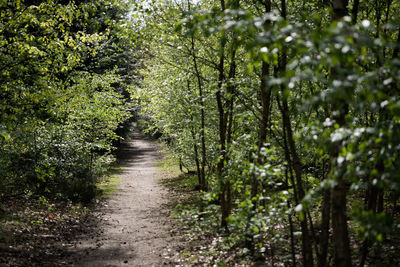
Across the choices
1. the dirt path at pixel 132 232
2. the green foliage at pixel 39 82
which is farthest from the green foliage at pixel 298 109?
the dirt path at pixel 132 232

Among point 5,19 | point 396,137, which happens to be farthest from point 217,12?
point 5,19

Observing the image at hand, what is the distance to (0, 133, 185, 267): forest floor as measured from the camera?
270 inches

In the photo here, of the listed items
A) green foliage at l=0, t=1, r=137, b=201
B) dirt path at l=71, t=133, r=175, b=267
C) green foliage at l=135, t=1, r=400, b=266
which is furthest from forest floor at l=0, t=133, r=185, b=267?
green foliage at l=135, t=1, r=400, b=266

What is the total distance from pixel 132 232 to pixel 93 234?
1.09 m

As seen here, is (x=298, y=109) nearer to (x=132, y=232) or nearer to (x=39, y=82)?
(x=39, y=82)

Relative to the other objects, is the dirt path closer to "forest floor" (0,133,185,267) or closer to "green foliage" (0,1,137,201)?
"forest floor" (0,133,185,267)

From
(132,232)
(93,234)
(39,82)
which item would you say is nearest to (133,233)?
(132,232)

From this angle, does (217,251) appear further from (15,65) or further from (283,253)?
(15,65)

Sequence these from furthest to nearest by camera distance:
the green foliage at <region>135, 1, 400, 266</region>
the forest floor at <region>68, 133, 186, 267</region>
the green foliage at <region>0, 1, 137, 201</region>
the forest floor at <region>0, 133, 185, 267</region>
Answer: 1. the forest floor at <region>68, 133, 186, 267</region>
2. the green foliage at <region>0, 1, 137, 201</region>
3. the forest floor at <region>0, 133, 185, 267</region>
4. the green foliage at <region>135, 1, 400, 266</region>

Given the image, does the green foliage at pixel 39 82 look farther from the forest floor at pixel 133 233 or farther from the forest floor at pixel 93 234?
the forest floor at pixel 133 233

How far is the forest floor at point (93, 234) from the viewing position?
686 centimetres

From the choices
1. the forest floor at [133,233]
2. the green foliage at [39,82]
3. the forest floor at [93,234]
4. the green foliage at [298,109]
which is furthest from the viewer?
the forest floor at [133,233]

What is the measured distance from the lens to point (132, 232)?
368 inches

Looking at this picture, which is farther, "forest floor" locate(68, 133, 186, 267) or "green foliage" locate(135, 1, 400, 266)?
"forest floor" locate(68, 133, 186, 267)
